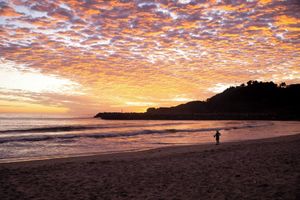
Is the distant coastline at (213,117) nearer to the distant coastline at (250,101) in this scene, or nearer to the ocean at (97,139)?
the distant coastline at (250,101)

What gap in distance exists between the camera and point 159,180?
9781 mm

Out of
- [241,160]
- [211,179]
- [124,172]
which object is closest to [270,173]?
[211,179]

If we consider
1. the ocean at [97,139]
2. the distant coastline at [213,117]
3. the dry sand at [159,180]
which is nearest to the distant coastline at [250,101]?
the distant coastline at [213,117]

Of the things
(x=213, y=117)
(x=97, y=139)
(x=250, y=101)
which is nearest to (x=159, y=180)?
(x=97, y=139)

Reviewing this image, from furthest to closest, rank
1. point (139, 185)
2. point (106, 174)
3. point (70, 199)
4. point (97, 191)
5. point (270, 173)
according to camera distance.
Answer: point (106, 174) < point (270, 173) < point (139, 185) < point (97, 191) < point (70, 199)

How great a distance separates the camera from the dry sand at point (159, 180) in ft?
26.2

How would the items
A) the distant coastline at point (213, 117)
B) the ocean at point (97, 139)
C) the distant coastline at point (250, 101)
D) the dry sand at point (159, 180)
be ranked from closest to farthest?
1. the dry sand at point (159, 180)
2. the ocean at point (97, 139)
3. the distant coastline at point (213, 117)
4. the distant coastline at point (250, 101)

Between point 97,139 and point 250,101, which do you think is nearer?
point 97,139

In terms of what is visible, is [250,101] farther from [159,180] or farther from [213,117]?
[159,180]

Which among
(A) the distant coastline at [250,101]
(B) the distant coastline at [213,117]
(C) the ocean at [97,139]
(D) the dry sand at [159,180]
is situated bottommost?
(C) the ocean at [97,139]

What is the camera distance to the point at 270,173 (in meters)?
10.1

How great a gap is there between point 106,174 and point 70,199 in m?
3.50

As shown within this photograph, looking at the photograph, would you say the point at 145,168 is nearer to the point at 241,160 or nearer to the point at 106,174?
the point at 106,174

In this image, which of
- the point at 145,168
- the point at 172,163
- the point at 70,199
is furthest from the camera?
the point at 172,163
